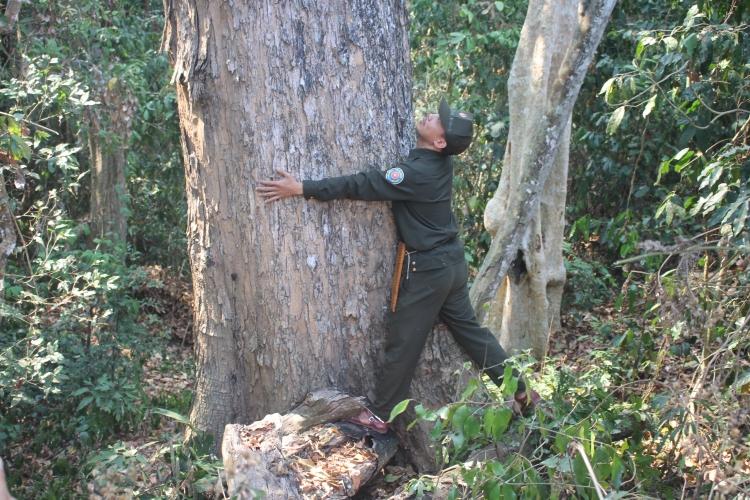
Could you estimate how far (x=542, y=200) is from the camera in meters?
7.16

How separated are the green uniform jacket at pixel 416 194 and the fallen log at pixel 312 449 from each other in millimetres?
1002

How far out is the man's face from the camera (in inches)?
156

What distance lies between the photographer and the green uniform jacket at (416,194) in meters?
3.75

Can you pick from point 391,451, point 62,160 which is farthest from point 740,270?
point 62,160

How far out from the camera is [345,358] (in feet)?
13.2

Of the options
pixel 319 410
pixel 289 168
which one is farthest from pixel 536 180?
pixel 319 410

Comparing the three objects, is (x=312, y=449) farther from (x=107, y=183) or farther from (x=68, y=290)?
(x=107, y=183)

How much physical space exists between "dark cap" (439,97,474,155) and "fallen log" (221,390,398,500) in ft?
5.15

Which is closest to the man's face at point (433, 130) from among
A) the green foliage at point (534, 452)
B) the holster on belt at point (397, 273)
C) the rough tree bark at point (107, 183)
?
the holster on belt at point (397, 273)

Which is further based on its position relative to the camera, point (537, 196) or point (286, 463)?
point (537, 196)

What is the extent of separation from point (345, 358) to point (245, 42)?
1.86 metres

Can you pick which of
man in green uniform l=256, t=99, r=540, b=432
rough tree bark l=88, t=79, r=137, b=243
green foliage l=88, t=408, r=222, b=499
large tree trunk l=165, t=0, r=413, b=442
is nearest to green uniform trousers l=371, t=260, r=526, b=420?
man in green uniform l=256, t=99, r=540, b=432

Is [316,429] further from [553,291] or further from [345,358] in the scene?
[553,291]

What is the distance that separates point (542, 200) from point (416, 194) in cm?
359
